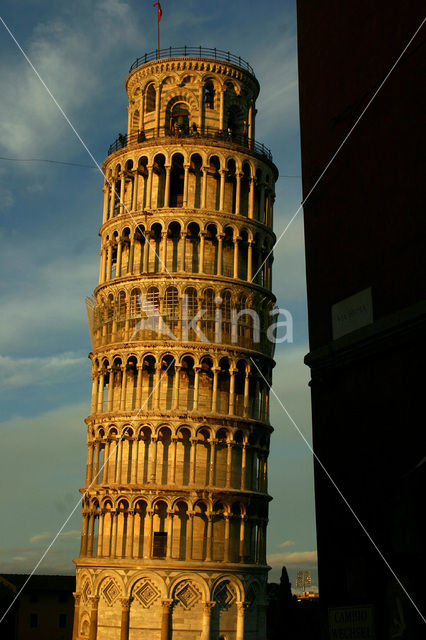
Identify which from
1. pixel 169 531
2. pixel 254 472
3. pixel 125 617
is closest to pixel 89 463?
pixel 169 531

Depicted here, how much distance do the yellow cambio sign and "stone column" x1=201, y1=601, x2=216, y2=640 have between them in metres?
25.4

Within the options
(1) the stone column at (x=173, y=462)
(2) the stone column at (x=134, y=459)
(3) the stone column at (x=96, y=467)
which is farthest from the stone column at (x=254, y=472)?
(3) the stone column at (x=96, y=467)

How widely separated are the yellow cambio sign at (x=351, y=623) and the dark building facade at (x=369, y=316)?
0.04 m

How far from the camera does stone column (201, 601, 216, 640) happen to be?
4534 centimetres

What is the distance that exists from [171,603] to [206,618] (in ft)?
6.23

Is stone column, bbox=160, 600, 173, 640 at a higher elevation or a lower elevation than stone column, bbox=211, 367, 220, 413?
lower

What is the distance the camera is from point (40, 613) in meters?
71.8

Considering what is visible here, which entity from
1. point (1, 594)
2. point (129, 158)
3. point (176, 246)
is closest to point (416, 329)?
point (176, 246)

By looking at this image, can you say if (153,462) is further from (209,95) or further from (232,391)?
(209,95)

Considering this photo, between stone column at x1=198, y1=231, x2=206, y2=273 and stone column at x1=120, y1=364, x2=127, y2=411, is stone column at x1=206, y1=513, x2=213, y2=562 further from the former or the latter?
stone column at x1=198, y1=231, x2=206, y2=273

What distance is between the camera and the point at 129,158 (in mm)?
53906

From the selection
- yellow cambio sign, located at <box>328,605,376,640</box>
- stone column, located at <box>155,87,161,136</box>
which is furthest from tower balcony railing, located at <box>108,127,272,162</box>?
yellow cambio sign, located at <box>328,605,376,640</box>

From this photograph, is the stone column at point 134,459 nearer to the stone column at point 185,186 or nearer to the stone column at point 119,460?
the stone column at point 119,460

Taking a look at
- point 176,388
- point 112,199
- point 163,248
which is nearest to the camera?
point 176,388
